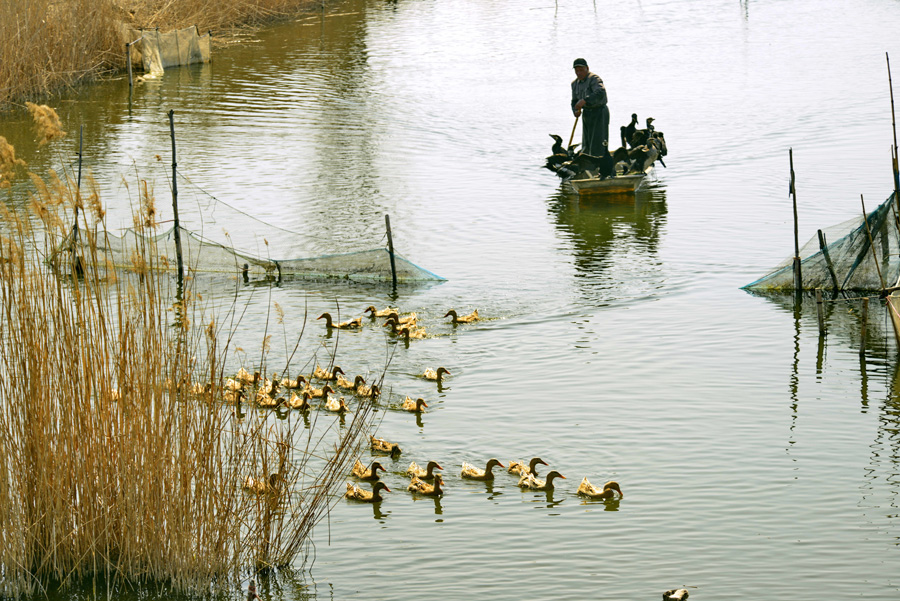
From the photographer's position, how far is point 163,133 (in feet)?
81.6

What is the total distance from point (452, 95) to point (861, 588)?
22.9m

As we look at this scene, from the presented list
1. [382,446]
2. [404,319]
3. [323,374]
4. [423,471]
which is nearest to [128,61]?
[404,319]

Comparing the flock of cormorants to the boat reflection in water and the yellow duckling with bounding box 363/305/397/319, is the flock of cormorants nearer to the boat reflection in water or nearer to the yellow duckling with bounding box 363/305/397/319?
the boat reflection in water

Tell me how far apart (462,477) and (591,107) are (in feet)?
36.2

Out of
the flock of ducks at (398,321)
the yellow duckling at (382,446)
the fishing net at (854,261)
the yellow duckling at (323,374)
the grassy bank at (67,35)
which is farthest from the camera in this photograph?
the grassy bank at (67,35)

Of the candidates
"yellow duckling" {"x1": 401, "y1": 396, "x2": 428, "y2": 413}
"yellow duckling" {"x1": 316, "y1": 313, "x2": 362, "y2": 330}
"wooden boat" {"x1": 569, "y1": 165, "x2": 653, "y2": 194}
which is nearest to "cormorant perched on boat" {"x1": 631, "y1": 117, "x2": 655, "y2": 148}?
"wooden boat" {"x1": 569, "y1": 165, "x2": 653, "y2": 194}

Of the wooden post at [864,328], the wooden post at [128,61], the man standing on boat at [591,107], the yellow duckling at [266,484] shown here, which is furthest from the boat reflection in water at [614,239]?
the wooden post at [128,61]

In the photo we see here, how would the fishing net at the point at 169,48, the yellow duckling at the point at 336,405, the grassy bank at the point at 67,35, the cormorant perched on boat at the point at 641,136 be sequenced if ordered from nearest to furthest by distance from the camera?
the yellow duckling at the point at 336,405
the cormorant perched on boat at the point at 641,136
the grassy bank at the point at 67,35
the fishing net at the point at 169,48

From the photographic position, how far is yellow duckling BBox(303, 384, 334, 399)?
10907 mm

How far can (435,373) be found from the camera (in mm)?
11969

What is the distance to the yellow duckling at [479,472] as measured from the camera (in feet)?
31.1

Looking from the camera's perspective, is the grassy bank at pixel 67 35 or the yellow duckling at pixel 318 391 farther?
the grassy bank at pixel 67 35

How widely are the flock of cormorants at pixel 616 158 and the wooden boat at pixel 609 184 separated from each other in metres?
0.14

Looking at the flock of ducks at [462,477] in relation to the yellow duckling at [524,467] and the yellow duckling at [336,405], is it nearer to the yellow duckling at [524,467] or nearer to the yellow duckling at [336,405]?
the yellow duckling at [524,467]
